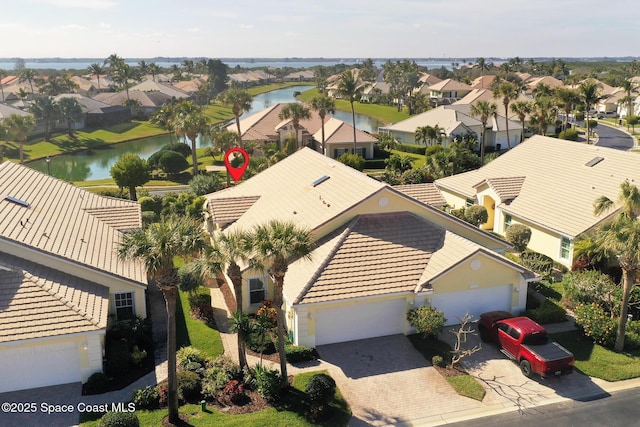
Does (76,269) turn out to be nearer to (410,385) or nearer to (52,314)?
(52,314)

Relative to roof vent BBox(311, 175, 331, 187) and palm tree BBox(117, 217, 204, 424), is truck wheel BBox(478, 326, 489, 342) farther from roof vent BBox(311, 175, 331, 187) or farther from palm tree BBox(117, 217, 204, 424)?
palm tree BBox(117, 217, 204, 424)

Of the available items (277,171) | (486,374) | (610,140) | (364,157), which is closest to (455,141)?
(364,157)

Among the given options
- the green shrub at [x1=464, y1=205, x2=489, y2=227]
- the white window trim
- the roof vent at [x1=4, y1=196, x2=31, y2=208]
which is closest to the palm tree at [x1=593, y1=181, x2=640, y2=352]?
the green shrub at [x1=464, y1=205, x2=489, y2=227]

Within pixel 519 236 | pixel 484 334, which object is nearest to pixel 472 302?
pixel 484 334

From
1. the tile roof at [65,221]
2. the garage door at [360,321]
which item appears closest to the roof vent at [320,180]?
the garage door at [360,321]

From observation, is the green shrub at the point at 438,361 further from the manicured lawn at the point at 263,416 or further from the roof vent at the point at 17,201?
the roof vent at the point at 17,201

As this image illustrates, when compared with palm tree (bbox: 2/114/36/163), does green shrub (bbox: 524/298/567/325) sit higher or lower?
lower
